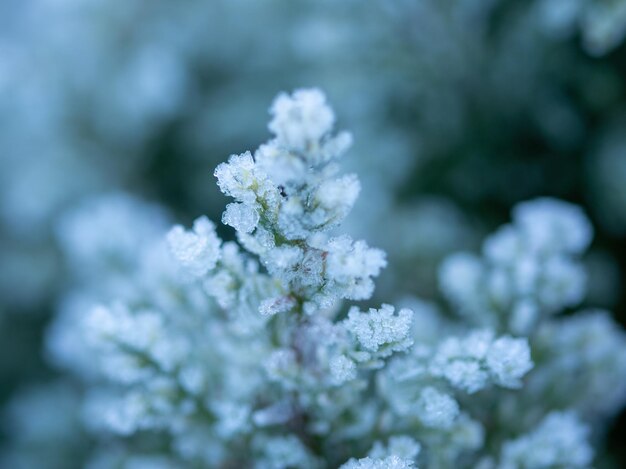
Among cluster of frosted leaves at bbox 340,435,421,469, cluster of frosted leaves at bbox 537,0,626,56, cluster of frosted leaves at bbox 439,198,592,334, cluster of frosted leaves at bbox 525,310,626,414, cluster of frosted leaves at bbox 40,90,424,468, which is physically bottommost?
cluster of frosted leaves at bbox 340,435,421,469

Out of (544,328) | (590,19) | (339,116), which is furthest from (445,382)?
(339,116)

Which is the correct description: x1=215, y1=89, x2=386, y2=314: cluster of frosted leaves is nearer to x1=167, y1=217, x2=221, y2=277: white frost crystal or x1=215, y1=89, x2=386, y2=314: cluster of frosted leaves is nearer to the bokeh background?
x1=167, y1=217, x2=221, y2=277: white frost crystal

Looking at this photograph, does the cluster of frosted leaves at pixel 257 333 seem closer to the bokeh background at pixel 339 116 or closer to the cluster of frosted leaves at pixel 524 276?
the cluster of frosted leaves at pixel 524 276

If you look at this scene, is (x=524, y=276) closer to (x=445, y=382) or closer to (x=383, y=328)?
(x=445, y=382)

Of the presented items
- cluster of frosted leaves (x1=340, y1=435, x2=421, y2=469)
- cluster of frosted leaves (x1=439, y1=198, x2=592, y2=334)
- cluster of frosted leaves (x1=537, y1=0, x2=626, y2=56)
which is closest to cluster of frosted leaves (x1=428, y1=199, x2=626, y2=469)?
cluster of frosted leaves (x1=439, y1=198, x2=592, y2=334)

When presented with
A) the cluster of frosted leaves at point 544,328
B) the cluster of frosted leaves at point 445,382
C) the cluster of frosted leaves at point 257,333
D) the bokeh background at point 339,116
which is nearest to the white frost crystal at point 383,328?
the cluster of frosted leaves at point 257,333
